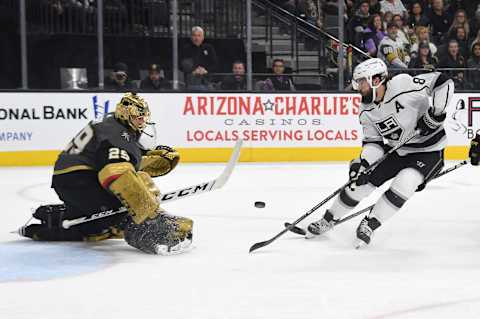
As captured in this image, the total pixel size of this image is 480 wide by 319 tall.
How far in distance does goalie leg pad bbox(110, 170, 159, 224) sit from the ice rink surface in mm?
192

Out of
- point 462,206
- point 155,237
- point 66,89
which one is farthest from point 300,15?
point 155,237

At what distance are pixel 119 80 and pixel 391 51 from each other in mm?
3127

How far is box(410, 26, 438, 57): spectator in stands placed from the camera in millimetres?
9180

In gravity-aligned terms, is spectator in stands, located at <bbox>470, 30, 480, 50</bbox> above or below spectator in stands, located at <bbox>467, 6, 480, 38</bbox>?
below

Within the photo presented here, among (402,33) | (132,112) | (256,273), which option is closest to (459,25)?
(402,33)

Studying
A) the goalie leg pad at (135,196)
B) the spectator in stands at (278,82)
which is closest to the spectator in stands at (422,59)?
the spectator in stands at (278,82)

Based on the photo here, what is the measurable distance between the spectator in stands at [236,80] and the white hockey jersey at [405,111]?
4687mm

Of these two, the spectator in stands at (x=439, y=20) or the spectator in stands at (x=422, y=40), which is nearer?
the spectator in stands at (x=422, y=40)

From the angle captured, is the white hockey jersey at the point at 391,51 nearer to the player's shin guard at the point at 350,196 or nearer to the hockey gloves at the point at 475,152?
the hockey gloves at the point at 475,152

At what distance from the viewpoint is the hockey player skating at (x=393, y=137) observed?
12.3ft

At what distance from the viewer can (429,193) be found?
578cm

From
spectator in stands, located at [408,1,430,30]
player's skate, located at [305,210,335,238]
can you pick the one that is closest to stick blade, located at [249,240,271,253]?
player's skate, located at [305,210,335,238]

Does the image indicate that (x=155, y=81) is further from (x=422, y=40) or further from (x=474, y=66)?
(x=474, y=66)

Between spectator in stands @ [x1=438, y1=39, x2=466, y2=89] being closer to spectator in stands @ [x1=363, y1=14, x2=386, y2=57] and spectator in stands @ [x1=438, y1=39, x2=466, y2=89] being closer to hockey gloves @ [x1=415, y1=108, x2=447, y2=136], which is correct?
spectator in stands @ [x1=363, y1=14, x2=386, y2=57]
